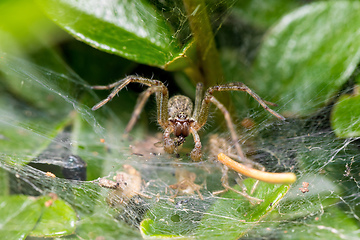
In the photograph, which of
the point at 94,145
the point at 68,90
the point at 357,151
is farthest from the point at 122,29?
the point at 357,151

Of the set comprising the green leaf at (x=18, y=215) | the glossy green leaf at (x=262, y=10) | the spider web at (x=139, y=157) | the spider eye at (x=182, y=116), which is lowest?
the green leaf at (x=18, y=215)

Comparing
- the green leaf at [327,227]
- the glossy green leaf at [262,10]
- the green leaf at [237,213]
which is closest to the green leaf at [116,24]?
the green leaf at [237,213]

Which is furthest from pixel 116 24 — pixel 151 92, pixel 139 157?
pixel 139 157

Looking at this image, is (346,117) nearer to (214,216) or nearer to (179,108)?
(214,216)

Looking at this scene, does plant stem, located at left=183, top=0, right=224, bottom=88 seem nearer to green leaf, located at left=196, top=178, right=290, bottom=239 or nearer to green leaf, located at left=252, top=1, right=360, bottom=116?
green leaf, located at left=252, top=1, right=360, bottom=116

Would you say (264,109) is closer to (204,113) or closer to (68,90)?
(204,113)

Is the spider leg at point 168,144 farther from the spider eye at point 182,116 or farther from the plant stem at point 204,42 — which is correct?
the plant stem at point 204,42

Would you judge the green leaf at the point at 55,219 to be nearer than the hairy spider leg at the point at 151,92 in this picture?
Yes

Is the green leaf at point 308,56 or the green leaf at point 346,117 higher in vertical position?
the green leaf at point 308,56
